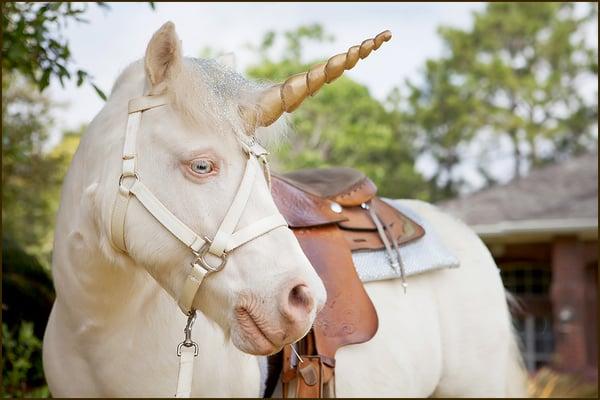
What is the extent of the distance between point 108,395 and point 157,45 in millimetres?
1218

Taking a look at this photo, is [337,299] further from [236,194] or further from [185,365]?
[236,194]

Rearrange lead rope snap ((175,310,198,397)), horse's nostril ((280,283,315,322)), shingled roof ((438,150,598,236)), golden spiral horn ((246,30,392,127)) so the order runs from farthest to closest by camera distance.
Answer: shingled roof ((438,150,598,236)) → lead rope snap ((175,310,198,397)) → golden spiral horn ((246,30,392,127)) → horse's nostril ((280,283,315,322))

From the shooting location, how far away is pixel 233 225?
199cm

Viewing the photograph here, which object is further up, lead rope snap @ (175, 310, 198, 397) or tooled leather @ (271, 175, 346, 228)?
tooled leather @ (271, 175, 346, 228)

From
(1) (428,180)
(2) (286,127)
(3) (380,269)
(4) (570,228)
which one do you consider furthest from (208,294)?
(1) (428,180)

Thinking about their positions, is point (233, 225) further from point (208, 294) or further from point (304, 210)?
point (304, 210)

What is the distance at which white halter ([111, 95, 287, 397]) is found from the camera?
1.98 meters

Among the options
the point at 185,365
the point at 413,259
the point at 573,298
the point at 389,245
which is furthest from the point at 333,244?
the point at 573,298

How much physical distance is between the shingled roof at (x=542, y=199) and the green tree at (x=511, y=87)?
9.67m

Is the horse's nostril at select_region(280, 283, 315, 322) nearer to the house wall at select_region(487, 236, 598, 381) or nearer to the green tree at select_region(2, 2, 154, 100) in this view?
the green tree at select_region(2, 2, 154, 100)

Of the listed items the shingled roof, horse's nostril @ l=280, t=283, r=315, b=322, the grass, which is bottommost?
the grass

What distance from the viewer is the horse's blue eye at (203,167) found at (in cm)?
207

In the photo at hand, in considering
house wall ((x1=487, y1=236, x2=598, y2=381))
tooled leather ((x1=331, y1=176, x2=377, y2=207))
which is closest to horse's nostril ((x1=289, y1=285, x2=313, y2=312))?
tooled leather ((x1=331, y1=176, x2=377, y2=207))

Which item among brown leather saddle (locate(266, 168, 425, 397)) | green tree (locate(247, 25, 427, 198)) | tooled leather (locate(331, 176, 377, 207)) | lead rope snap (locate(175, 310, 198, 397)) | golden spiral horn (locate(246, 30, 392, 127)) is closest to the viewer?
golden spiral horn (locate(246, 30, 392, 127))
